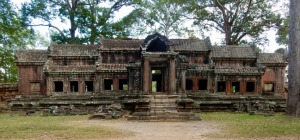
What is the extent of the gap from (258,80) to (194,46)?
7.23 meters

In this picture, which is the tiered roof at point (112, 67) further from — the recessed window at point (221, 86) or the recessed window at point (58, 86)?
the recessed window at point (221, 86)

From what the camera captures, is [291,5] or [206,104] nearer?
[291,5]

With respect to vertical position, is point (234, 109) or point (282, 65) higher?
point (282, 65)

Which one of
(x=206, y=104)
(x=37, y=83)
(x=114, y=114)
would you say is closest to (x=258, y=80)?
(x=206, y=104)

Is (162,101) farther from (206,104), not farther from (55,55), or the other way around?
(55,55)

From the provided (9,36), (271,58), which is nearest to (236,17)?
(271,58)

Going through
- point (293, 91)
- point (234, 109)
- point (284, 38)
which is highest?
point (284, 38)

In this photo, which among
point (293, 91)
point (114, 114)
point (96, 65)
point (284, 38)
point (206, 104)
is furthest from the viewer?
point (284, 38)

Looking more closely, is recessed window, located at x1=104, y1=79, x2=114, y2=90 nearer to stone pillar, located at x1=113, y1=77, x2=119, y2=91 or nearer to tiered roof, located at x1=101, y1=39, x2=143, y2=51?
stone pillar, located at x1=113, y1=77, x2=119, y2=91

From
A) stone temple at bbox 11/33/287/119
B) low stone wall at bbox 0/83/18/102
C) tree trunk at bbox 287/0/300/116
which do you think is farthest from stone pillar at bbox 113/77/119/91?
tree trunk at bbox 287/0/300/116

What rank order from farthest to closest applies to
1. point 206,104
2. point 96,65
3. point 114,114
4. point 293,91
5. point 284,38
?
point 284,38
point 96,65
point 206,104
point 114,114
point 293,91

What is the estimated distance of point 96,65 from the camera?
2686 cm

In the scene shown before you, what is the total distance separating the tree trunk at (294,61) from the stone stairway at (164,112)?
606cm

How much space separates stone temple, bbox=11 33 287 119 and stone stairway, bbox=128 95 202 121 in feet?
17.3
